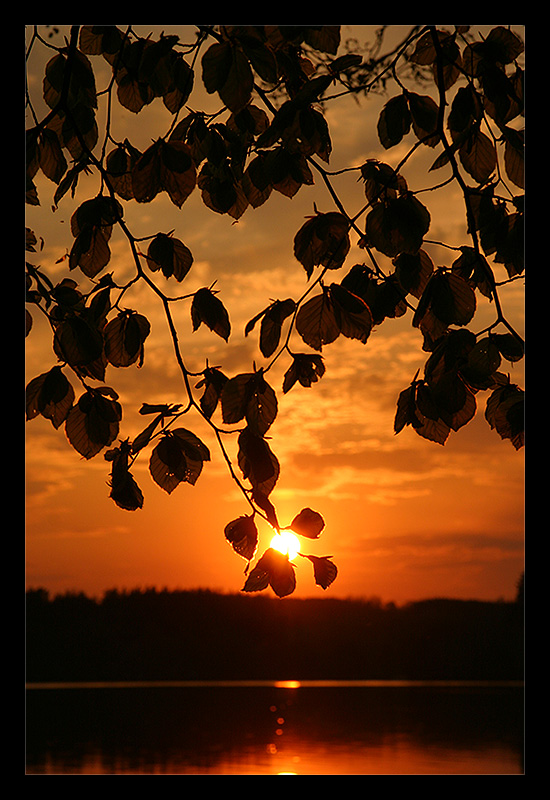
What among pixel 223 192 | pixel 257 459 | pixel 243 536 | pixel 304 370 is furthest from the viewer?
pixel 223 192

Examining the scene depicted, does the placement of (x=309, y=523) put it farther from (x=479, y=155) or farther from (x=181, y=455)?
(x=479, y=155)

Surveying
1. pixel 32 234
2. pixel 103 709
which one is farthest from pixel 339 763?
pixel 103 709

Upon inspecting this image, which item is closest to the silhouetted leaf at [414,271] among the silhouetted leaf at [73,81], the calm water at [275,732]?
the silhouetted leaf at [73,81]

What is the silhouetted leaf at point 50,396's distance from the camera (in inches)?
120

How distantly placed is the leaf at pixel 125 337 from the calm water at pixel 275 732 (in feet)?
94.0

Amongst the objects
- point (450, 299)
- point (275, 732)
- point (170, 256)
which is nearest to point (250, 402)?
point (450, 299)

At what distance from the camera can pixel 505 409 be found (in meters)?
3.23

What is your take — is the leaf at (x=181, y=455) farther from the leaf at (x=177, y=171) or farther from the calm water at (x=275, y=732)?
the calm water at (x=275, y=732)

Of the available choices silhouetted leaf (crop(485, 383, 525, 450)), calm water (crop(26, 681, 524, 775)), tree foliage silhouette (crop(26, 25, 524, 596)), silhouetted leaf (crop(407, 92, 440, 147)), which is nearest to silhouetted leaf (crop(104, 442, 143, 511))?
tree foliage silhouette (crop(26, 25, 524, 596))

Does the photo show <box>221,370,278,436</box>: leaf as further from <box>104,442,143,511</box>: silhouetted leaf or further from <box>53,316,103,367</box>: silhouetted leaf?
<box>53,316,103,367</box>: silhouetted leaf

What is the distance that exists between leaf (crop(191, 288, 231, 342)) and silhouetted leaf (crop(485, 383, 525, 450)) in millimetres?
1161

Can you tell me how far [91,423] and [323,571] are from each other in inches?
45.2
